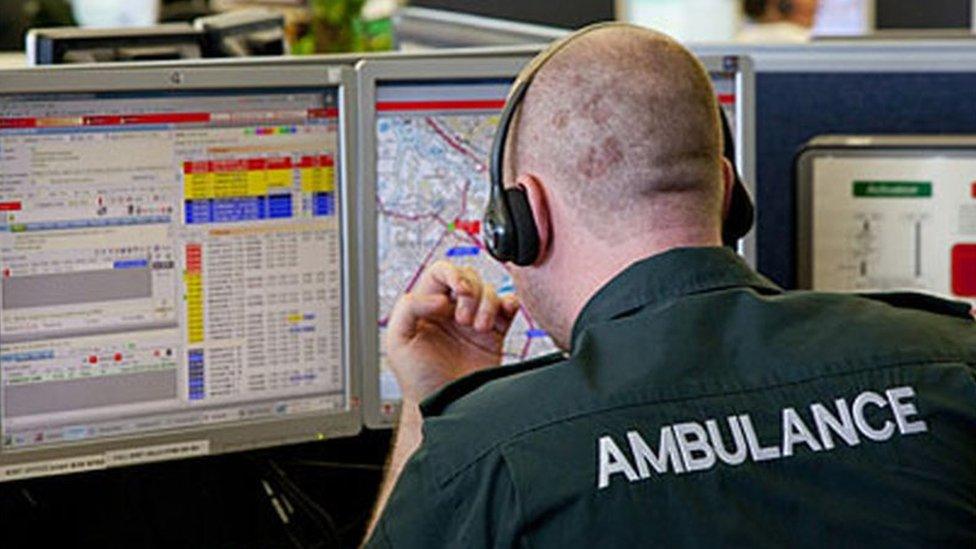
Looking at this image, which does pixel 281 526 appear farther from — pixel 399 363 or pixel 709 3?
pixel 709 3

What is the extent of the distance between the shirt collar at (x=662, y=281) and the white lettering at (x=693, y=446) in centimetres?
12

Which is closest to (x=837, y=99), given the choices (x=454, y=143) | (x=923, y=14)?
(x=454, y=143)

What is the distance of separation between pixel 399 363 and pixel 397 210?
214 millimetres

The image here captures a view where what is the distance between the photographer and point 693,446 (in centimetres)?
113

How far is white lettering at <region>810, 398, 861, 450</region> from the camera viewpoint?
117cm

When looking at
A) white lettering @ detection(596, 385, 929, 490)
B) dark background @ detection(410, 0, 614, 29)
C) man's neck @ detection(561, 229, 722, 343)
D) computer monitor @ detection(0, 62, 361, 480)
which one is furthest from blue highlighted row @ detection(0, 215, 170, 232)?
dark background @ detection(410, 0, 614, 29)

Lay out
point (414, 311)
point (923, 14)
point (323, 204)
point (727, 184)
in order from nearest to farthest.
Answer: point (727, 184)
point (414, 311)
point (323, 204)
point (923, 14)

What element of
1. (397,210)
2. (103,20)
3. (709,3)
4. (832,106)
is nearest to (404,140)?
(397,210)

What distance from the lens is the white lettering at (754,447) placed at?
114 centimetres

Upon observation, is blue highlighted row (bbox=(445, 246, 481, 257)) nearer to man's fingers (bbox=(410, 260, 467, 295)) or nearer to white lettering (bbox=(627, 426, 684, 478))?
man's fingers (bbox=(410, 260, 467, 295))

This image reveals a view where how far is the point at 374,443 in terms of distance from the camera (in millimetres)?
1946

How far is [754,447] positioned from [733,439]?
2 centimetres

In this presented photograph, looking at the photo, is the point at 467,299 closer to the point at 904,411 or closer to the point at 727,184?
the point at 727,184

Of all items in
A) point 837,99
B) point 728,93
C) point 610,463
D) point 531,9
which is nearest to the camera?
point 610,463
